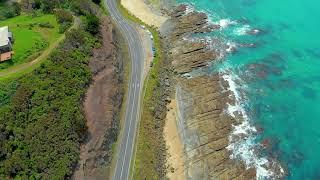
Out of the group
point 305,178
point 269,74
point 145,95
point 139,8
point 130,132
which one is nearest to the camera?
point 305,178

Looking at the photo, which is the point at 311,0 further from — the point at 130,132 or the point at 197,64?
the point at 130,132

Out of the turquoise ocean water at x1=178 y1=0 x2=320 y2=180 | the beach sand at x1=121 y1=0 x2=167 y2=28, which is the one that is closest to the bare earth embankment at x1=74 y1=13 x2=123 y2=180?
the beach sand at x1=121 y1=0 x2=167 y2=28

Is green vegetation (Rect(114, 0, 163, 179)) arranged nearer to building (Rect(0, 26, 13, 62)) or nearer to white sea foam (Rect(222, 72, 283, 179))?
white sea foam (Rect(222, 72, 283, 179))

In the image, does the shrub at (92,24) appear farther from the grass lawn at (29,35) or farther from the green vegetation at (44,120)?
the green vegetation at (44,120)

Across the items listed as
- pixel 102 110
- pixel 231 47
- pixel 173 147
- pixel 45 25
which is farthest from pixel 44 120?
pixel 231 47

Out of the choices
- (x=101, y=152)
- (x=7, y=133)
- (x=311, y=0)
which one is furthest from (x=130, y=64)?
(x=311, y=0)

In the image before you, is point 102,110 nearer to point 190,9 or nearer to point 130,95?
point 130,95

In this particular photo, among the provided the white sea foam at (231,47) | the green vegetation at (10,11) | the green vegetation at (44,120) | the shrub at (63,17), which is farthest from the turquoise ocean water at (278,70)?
the green vegetation at (10,11)
